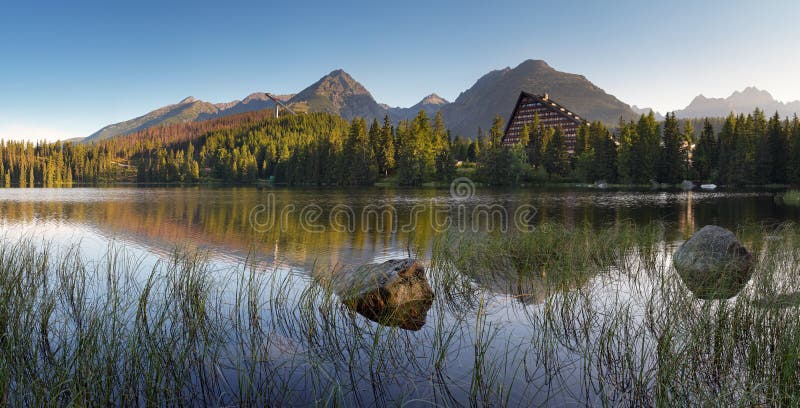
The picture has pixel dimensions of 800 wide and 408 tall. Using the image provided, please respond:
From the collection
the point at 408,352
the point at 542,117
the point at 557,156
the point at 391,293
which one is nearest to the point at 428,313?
the point at 391,293

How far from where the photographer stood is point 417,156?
261ft

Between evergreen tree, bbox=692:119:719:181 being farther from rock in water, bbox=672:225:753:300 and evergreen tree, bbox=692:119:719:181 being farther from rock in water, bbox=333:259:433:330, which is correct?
rock in water, bbox=333:259:433:330

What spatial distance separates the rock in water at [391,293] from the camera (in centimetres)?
755

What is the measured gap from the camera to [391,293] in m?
7.84

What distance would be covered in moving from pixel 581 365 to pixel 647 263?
7.37m

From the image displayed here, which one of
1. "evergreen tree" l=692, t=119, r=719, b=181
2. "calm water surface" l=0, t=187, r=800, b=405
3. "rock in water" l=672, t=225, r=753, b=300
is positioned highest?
"evergreen tree" l=692, t=119, r=719, b=181

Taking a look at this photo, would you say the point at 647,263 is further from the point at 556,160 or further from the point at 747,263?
the point at 556,160

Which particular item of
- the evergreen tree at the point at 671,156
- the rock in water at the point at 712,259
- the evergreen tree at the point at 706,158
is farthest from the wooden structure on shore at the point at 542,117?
the rock in water at the point at 712,259

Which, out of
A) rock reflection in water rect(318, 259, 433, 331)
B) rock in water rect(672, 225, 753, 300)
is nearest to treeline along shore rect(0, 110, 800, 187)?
rock in water rect(672, 225, 753, 300)

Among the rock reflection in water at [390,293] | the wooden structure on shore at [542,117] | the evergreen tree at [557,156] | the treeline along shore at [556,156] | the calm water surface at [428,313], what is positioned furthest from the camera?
the wooden structure on shore at [542,117]

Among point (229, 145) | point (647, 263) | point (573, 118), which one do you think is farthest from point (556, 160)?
point (229, 145)

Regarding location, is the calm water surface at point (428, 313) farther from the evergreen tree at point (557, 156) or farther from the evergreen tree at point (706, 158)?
the evergreen tree at point (557, 156)

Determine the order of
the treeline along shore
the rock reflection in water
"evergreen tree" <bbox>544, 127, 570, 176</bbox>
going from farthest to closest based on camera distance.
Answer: "evergreen tree" <bbox>544, 127, 570, 176</bbox>, the treeline along shore, the rock reflection in water

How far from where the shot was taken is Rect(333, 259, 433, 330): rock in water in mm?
7551
